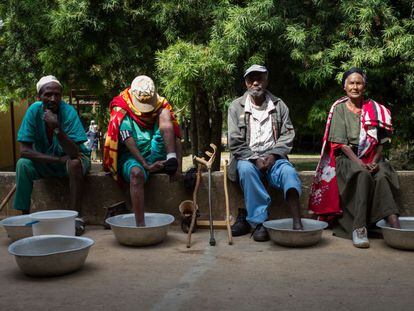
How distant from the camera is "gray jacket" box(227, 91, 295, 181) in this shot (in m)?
4.56

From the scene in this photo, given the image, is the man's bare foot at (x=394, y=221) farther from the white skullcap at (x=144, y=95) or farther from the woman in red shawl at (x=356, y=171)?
the white skullcap at (x=144, y=95)

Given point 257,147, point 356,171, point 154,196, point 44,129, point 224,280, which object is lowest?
point 224,280

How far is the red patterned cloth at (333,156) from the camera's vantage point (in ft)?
14.4

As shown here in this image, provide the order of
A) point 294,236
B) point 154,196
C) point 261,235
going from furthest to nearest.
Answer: point 154,196 → point 261,235 → point 294,236

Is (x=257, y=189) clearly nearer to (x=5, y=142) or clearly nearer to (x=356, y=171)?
(x=356, y=171)

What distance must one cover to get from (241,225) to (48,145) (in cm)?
201

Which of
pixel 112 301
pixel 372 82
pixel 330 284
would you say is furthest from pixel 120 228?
pixel 372 82

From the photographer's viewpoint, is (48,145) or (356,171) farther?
(48,145)

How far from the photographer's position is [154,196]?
194 inches

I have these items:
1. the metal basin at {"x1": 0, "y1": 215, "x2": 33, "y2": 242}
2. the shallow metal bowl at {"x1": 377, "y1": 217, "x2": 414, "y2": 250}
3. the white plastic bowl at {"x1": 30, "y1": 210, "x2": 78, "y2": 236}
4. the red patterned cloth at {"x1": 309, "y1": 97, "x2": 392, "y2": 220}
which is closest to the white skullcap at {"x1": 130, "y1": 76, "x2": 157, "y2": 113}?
the white plastic bowl at {"x1": 30, "y1": 210, "x2": 78, "y2": 236}

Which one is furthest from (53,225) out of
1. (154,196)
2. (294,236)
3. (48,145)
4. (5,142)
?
(5,142)

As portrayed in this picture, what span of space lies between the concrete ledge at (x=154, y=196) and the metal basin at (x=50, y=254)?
1423 mm

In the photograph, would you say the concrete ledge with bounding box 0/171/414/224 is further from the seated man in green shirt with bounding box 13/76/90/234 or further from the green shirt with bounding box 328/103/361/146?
the green shirt with bounding box 328/103/361/146

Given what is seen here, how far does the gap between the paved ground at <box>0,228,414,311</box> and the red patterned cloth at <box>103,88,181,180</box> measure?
0.87m
